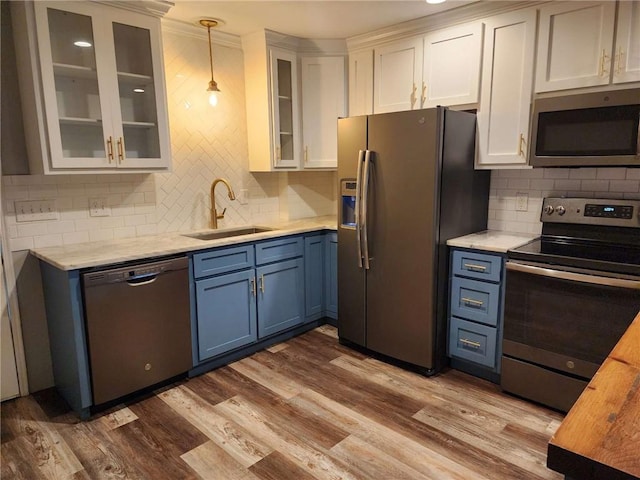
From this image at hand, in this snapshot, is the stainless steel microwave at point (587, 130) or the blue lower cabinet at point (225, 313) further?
the blue lower cabinet at point (225, 313)

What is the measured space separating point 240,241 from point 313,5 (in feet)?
5.31

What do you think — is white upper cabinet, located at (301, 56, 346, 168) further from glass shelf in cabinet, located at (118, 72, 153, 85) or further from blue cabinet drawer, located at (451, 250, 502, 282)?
blue cabinet drawer, located at (451, 250, 502, 282)

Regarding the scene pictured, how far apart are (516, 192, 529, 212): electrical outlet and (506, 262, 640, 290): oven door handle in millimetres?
717

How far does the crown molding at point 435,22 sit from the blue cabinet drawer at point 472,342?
1984 mm

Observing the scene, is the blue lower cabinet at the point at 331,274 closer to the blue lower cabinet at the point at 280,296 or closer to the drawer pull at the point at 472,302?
the blue lower cabinet at the point at 280,296

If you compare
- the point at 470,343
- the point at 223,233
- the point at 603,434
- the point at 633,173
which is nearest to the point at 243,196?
the point at 223,233

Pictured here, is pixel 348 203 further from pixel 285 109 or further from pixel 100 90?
pixel 100 90

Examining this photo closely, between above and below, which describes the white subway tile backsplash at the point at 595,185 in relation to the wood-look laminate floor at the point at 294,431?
above

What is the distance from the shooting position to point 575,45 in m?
2.43

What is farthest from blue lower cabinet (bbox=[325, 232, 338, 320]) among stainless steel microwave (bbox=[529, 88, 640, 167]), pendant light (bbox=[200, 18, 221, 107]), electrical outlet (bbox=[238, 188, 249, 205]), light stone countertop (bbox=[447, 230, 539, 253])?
stainless steel microwave (bbox=[529, 88, 640, 167])

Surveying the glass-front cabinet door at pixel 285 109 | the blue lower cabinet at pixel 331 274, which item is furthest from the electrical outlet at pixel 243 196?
the blue lower cabinet at pixel 331 274

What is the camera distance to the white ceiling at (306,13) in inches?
108

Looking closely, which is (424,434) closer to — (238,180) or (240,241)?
(240,241)

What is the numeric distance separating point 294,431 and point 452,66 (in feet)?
8.31
